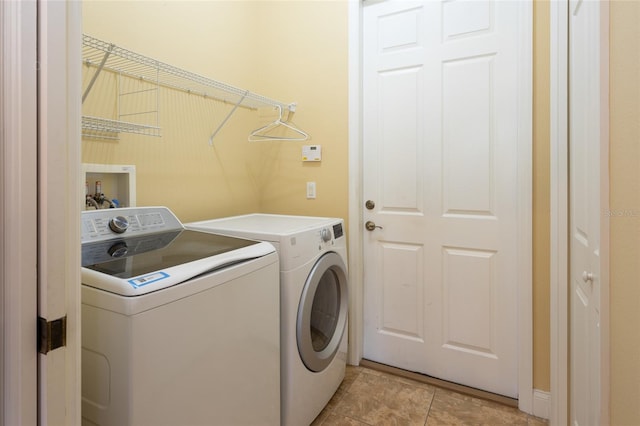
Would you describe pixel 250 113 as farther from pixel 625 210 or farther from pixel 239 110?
pixel 625 210

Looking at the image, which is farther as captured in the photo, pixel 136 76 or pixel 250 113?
pixel 250 113

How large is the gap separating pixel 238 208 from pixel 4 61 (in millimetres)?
1725

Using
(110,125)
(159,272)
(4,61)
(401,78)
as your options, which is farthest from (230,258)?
(401,78)

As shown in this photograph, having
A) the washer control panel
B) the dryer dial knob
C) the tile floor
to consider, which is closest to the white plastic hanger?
the dryer dial knob

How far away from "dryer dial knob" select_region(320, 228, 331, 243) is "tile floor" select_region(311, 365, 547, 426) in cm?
89

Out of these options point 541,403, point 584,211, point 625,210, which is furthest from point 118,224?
point 541,403

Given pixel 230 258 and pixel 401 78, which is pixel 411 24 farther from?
pixel 230 258

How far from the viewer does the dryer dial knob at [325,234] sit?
1.70 metres

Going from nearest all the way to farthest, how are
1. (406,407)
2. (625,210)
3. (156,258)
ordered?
(625,210) < (156,258) < (406,407)

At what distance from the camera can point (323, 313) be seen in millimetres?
1906

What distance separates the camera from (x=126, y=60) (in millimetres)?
1549

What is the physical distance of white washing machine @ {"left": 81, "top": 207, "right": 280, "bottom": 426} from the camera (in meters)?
0.82

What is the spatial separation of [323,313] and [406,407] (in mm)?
644

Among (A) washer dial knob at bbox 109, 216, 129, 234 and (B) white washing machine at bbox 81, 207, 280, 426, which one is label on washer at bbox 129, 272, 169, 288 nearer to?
(B) white washing machine at bbox 81, 207, 280, 426
